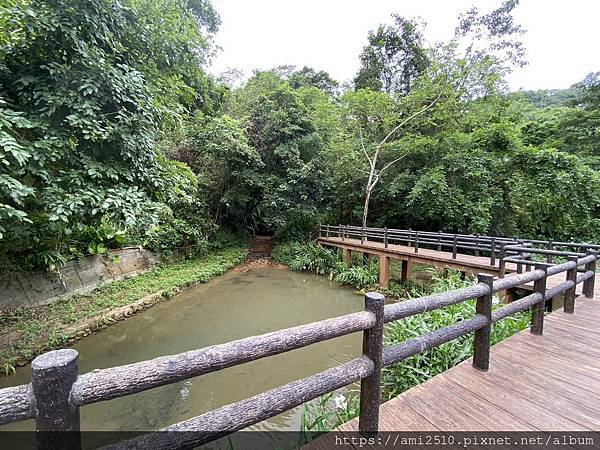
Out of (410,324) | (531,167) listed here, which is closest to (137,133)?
(410,324)

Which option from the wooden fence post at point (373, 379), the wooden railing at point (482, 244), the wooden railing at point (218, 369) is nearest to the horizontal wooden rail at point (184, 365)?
the wooden railing at point (218, 369)

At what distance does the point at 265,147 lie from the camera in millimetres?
12414

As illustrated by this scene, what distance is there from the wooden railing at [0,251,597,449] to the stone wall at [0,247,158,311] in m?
6.16

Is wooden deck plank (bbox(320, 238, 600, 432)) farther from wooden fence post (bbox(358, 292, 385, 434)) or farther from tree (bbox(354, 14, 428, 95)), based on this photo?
tree (bbox(354, 14, 428, 95))

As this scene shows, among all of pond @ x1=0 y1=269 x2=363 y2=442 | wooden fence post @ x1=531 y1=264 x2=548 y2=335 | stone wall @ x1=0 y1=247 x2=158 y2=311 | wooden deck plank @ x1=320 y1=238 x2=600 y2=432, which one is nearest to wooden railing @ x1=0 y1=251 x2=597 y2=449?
wooden deck plank @ x1=320 y1=238 x2=600 y2=432

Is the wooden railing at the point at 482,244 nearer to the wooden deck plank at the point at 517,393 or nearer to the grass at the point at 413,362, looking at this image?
the grass at the point at 413,362

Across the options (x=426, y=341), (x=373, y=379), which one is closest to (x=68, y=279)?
(x=373, y=379)

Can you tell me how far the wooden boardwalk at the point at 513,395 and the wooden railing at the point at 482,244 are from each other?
1.19 meters

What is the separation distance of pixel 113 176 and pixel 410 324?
421 centimetres

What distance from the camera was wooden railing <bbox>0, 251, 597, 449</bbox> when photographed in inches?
33.8

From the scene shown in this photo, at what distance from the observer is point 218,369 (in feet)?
3.79

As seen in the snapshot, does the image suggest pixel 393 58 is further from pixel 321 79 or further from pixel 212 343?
pixel 212 343

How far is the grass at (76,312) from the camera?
421 cm

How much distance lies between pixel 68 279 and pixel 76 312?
1.17 meters
